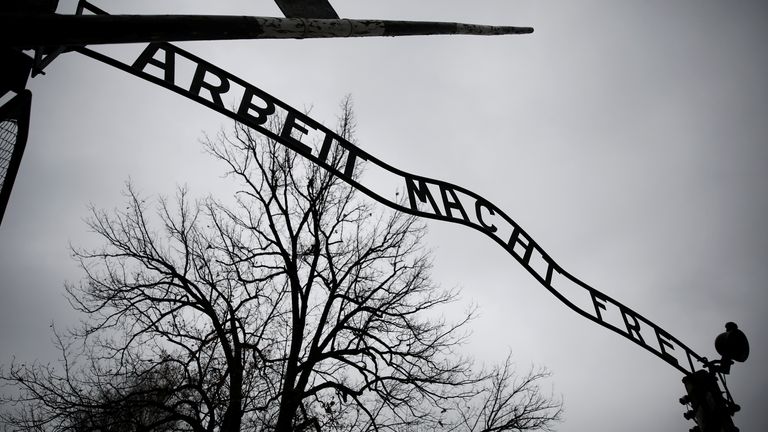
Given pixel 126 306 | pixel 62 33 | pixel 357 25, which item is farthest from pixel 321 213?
pixel 62 33

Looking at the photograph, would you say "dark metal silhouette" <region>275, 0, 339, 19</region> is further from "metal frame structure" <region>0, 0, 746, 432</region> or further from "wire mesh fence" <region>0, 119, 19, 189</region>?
"wire mesh fence" <region>0, 119, 19, 189</region>

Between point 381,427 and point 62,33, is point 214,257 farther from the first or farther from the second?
point 62,33

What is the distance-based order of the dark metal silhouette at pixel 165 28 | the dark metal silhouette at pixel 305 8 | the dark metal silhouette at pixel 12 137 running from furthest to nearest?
the dark metal silhouette at pixel 305 8
the dark metal silhouette at pixel 12 137
the dark metal silhouette at pixel 165 28

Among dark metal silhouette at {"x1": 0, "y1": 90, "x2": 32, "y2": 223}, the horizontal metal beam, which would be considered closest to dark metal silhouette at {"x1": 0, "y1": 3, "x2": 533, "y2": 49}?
the horizontal metal beam

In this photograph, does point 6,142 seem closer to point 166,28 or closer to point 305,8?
point 166,28

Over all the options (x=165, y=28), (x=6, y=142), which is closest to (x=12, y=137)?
(x=6, y=142)

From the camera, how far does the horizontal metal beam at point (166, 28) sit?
1133mm

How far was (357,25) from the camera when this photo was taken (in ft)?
6.57

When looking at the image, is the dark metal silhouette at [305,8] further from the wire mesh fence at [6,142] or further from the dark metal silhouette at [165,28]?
the wire mesh fence at [6,142]

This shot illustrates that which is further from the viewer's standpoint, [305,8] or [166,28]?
[305,8]

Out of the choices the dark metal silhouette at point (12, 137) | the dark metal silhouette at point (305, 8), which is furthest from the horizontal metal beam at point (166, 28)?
the dark metal silhouette at point (12, 137)

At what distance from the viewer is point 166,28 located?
1.38m

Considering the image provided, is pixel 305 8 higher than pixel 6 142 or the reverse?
higher

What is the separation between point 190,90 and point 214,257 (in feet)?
31.1
